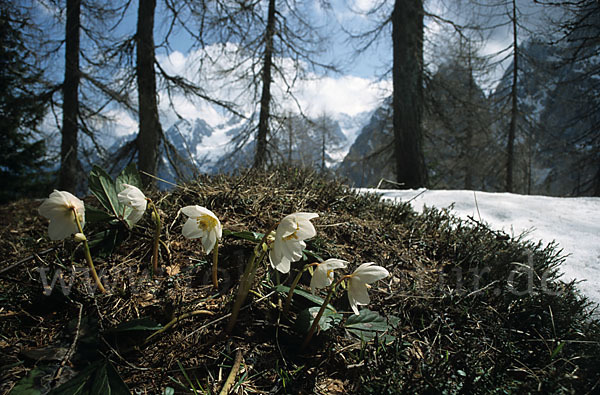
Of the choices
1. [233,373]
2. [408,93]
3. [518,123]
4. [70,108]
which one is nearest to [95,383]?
[233,373]

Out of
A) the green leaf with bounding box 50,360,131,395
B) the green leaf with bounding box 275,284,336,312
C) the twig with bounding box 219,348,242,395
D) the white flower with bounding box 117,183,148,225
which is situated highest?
the white flower with bounding box 117,183,148,225

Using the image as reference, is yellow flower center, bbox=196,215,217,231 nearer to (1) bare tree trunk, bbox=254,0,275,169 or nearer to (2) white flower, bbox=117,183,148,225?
(2) white flower, bbox=117,183,148,225

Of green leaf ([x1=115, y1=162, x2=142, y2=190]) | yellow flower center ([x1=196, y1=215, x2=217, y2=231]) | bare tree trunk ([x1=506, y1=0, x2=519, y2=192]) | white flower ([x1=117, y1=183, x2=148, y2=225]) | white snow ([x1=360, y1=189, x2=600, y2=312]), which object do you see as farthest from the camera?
bare tree trunk ([x1=506, y1=0, x2=519, y2=192])

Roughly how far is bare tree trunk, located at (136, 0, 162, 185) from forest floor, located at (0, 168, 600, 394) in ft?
13.6

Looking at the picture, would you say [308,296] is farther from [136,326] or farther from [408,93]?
[408,93]

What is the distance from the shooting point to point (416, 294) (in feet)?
4.66

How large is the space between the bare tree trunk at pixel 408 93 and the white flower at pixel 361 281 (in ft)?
16.1

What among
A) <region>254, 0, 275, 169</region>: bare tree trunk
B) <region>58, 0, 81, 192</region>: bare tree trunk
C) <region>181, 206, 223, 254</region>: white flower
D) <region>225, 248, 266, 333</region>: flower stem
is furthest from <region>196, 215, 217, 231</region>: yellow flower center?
<region>58, 0, 81, 192</region>: bare tree trunk

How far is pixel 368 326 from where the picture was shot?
120 cm

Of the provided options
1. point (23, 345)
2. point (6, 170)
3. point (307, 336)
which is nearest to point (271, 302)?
point (307, 336)

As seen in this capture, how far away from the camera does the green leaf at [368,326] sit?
1176mm

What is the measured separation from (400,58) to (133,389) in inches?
252

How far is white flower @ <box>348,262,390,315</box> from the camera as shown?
1037 mm

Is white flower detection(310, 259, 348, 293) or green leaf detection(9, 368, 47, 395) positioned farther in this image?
white flower detection(310, 259, 348, 293)
